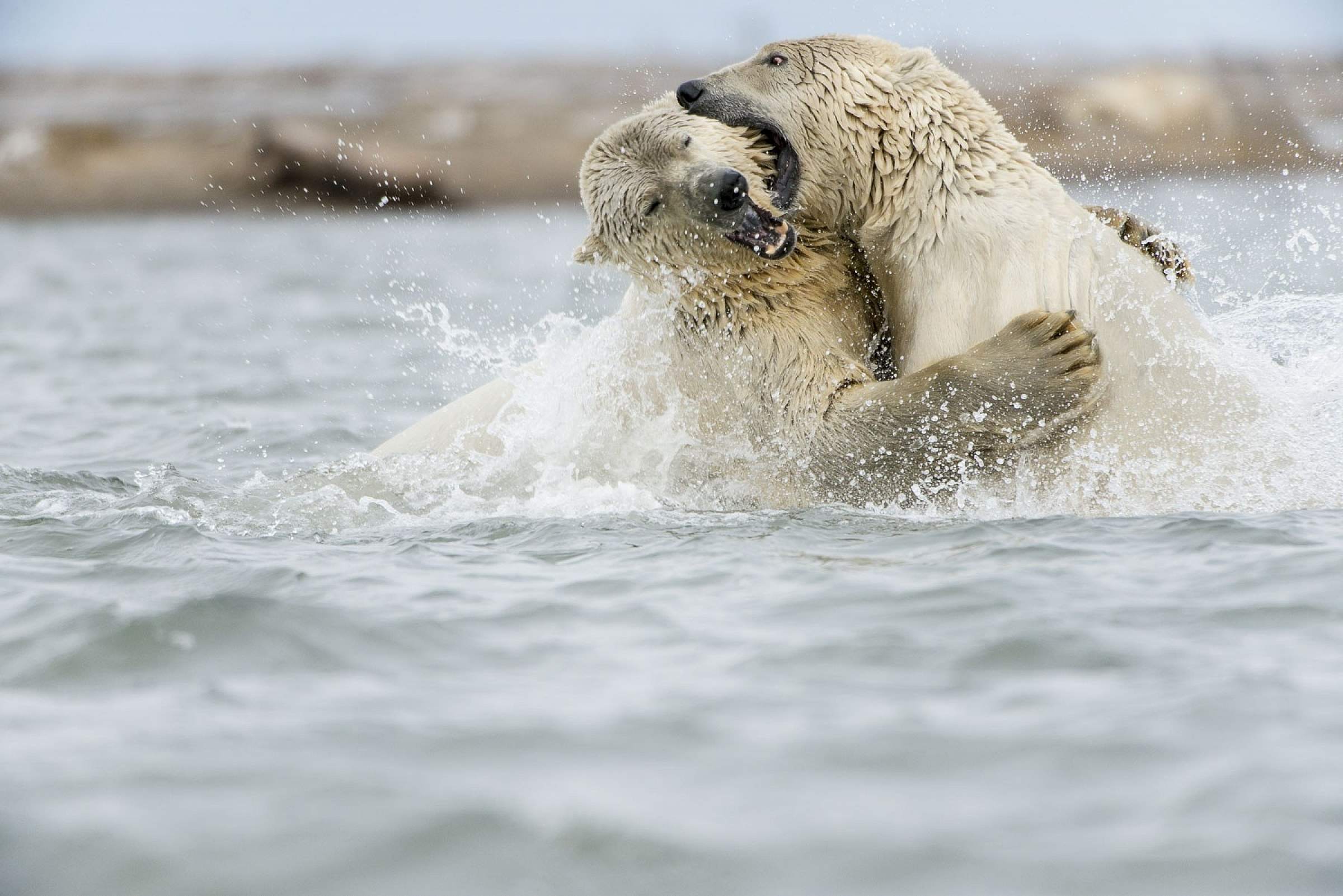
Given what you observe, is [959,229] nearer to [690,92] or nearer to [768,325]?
[768,325]

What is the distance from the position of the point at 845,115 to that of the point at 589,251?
96 cm

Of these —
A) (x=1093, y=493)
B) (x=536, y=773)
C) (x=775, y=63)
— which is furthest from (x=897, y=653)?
(x=775, y=63)

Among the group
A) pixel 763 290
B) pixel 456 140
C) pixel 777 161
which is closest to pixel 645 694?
pixel 763 290

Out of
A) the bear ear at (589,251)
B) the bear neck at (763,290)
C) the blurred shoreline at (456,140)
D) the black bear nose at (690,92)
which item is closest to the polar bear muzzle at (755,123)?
the black bear nose at (690,92)

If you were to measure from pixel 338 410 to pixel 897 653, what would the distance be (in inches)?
236

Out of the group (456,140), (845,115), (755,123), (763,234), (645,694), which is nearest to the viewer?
(645,694)

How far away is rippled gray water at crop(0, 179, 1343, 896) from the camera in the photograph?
2402 millimetres

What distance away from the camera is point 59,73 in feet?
182

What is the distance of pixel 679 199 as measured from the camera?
4617 millimetres

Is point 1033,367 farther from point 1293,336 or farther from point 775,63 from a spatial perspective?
point 1293,336

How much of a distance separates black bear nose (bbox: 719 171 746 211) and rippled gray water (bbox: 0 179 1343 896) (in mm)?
975

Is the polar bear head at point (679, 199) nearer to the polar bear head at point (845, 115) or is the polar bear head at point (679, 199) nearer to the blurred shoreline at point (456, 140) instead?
the polar bear head at point (845, 115)

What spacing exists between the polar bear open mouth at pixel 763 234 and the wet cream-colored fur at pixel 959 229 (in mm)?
265

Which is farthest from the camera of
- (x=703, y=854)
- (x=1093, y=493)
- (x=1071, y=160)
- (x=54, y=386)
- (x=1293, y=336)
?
(x=1071, y=160)
